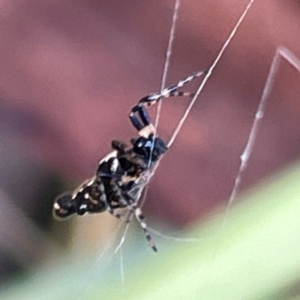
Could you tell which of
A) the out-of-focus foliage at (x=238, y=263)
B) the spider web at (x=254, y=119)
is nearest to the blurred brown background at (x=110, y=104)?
the spider web at (x=254, y=119)

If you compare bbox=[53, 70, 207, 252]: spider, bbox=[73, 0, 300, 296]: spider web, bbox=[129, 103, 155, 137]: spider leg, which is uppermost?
bbox=[73, 0, 300, 296]: spider web

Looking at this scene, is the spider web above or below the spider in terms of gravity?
above

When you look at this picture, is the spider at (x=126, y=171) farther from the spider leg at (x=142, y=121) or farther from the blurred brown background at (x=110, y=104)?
the blurred brown background at (x=110, y=104)

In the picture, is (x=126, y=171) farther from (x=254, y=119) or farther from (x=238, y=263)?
(x=254, y=119)

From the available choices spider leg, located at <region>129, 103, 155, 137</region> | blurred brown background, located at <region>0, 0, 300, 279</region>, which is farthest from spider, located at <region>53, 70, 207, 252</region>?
blurred brown background, located at <region>0, 0, 300, 279</region>

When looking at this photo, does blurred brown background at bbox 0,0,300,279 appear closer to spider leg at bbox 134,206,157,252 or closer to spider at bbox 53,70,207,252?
spider leg at bbox 134,206,157,252

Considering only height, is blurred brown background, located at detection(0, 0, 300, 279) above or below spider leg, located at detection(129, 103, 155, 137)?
above

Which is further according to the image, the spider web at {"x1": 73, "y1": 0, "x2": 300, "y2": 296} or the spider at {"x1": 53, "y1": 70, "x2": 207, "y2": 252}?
the spider web at {"x1": 73, "y1": 0, "x2": 300, "y2": 296}

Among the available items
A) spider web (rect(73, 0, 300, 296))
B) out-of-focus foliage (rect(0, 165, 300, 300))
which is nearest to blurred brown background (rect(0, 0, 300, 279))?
spider web (rect(73, 0, 300, 296))

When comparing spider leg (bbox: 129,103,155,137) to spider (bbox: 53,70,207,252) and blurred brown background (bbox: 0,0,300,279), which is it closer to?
spider (bbox: 53,70,207,252)

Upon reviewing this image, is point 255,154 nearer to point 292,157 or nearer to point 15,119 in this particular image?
point 292,157

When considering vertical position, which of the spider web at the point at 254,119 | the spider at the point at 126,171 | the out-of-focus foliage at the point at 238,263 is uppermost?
the spider web at the point at 254,119
